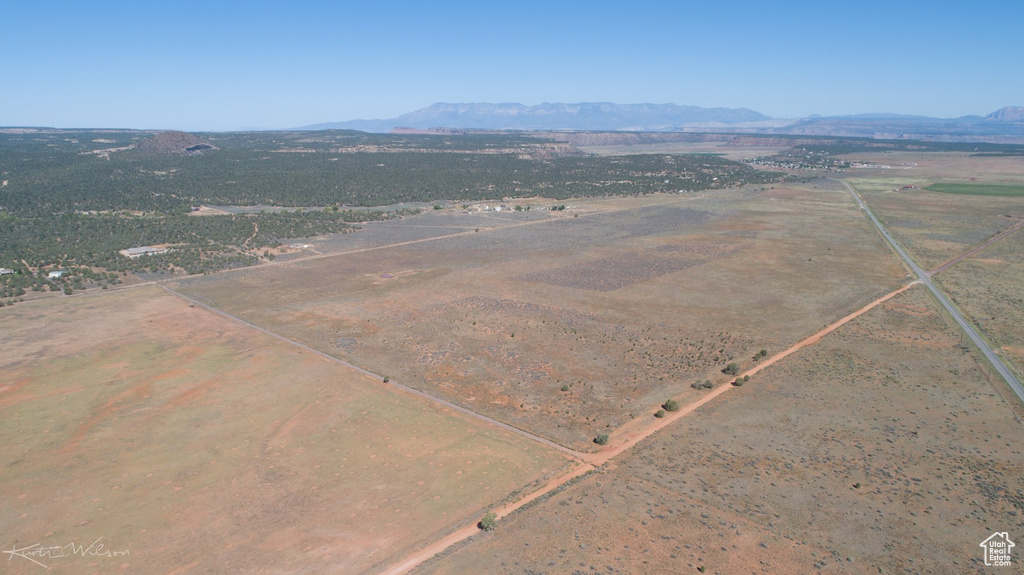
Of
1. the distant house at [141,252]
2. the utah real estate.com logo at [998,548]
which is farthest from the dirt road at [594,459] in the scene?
the distant house at [141,252]

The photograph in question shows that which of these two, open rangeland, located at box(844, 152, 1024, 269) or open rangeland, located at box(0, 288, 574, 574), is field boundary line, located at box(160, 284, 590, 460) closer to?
open rangeland, located at box(0, 288, 574, 574)

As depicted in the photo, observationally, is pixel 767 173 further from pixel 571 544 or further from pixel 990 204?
pixel 571 544

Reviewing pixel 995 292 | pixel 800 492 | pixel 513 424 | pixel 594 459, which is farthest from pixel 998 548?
pixel 995 292

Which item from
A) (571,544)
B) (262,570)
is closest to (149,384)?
(262,570)

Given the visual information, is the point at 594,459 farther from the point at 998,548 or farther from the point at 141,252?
the point at 141,252

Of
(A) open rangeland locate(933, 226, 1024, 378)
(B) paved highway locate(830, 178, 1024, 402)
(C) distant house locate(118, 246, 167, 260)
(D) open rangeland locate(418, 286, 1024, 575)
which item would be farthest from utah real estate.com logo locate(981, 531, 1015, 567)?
(C) distant house locate(118, 246, 167, 260)
